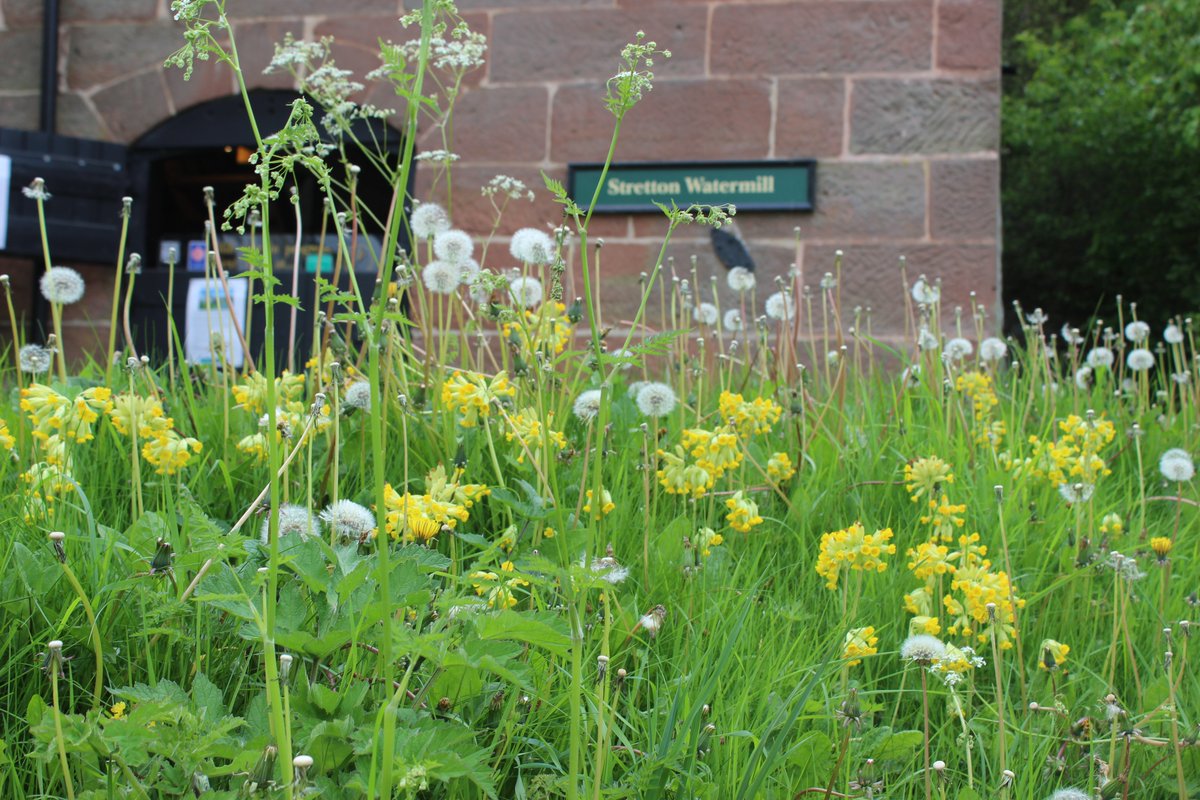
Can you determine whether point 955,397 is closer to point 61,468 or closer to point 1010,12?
point 61,468

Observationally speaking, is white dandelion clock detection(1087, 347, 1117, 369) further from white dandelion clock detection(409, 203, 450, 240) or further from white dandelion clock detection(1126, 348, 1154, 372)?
white dandelion clock detection(409, 203, 450, 240)

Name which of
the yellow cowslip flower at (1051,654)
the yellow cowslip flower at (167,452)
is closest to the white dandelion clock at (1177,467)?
the yellow cowslip flower at (1051,654)

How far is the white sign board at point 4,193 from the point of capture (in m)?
6.54

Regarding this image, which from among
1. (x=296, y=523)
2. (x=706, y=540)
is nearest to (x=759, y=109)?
(x=706, y=540)

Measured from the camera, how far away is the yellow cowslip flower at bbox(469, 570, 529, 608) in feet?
5.55

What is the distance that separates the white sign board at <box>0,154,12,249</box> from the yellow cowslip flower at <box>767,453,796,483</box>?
5.34 m

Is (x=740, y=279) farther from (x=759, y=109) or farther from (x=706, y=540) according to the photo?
(x=759, y=109)

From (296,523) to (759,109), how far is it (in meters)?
4.86

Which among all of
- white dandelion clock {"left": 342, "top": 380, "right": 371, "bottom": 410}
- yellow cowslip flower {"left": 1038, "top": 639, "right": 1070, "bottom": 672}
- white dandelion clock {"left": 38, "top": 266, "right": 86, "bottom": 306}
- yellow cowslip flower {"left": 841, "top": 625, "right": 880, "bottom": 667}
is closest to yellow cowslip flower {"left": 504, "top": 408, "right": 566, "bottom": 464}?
white dandelion clock {"left": 342, "top": 380, "right": 371, "bottom": 410}

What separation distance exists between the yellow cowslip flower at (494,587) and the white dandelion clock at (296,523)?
0.87 ft

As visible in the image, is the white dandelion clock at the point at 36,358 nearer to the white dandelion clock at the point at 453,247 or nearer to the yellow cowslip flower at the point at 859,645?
the white dandelion clock at the point at 453,247

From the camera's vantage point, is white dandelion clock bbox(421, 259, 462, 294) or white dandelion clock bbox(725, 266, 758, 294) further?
white dandelion clock bbox(725, 266, 758, 294)

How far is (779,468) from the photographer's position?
276 cm

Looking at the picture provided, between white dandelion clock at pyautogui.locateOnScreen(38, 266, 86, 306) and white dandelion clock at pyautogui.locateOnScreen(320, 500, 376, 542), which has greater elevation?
white dandelion clock at pyautogui.locateOnScreen(38, 266, 86, 306)
